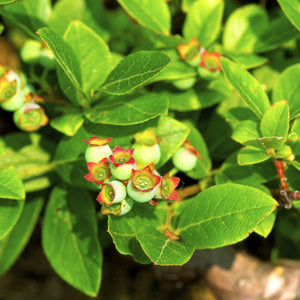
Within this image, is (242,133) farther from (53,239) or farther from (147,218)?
(53,239)

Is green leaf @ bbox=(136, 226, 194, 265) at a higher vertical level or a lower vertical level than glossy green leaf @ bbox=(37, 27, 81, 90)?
lower

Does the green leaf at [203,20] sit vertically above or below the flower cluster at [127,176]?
above

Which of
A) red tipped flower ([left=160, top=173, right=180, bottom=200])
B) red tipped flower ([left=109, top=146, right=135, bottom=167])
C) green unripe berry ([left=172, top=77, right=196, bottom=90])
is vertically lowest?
red tipped flower ([left=160, top=173, right=180, bottom=200])

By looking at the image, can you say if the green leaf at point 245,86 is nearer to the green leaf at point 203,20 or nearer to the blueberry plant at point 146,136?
the blueberry plant at point 146,136

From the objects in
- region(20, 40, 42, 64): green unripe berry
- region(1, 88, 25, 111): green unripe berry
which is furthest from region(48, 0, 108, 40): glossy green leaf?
region(1, 88, 25, 111): green unripe berry

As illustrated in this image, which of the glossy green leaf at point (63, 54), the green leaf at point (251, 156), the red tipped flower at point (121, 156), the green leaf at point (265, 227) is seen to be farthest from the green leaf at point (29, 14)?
the green leaf at point (265, 227)

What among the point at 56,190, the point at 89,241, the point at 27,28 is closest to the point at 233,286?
the point at 89,241

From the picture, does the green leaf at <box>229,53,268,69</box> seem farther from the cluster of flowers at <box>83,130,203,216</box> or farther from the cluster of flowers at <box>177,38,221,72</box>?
the cluster of flowers at <box>83,130,203,216</box>
